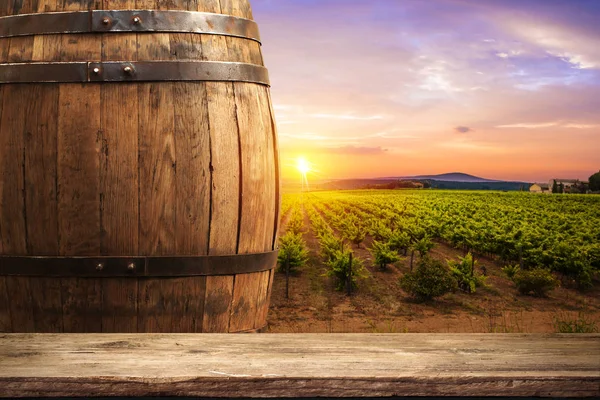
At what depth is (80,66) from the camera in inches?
118

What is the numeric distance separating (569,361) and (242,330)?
68.7 inches

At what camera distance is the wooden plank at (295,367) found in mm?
1747

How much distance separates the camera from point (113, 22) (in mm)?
3031

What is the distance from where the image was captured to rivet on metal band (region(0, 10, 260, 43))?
3.03m

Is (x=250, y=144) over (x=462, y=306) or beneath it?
over

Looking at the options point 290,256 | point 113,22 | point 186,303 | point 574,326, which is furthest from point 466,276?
point 113,22

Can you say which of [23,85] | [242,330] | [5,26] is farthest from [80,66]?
[242,330]

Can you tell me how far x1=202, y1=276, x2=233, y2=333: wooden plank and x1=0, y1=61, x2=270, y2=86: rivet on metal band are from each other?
0.92 m

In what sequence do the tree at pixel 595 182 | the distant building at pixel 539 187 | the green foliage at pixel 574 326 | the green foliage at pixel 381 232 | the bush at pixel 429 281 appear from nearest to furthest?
the green foliage at pixel 574 326
the bush at pixel 429 281
the green foliage at pixel 381 232
the tree at pixel 595 182
the distant building at pixel 539 187

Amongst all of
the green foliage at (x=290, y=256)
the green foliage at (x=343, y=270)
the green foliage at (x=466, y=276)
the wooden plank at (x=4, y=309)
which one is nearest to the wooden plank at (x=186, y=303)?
the wooden plank at (x=4, y=309)

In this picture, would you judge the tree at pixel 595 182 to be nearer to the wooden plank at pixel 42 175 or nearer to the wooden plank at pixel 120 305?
the wooden plank at pixel 120 305

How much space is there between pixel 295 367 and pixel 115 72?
1731 mm

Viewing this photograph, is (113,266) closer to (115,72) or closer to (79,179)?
(79,179)

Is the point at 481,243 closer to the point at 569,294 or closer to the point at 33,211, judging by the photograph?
the point at 569,294
